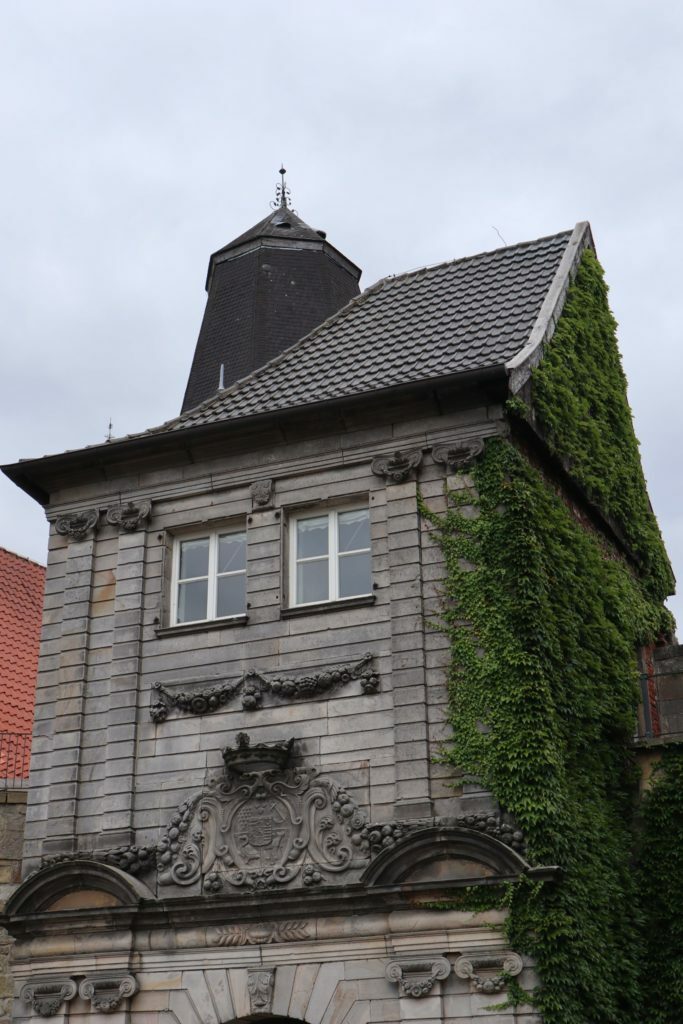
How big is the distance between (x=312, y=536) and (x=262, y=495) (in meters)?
0.79

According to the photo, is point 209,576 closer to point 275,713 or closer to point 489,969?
point 275,713

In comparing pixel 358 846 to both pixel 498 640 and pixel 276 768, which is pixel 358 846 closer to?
pixel 276 768

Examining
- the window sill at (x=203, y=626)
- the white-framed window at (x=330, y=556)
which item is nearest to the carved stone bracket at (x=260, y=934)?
the window sill at (x=203, y=626)

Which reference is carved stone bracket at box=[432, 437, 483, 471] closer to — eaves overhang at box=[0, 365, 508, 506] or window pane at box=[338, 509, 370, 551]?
eaves overhang at box=[0, 365, 508, 506]

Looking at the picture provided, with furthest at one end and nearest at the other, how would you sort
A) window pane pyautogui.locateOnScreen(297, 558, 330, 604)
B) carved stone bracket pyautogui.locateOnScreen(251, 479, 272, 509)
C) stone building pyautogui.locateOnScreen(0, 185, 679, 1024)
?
carved stone bracket pyautogui.locateOnScreen(251, 479, 272, 509) → window pane pyautogui.locateOnScreen(297, 558, 330, 604) → stone building pyautogui.locateOnScreen(0, 185, 679, 1024)

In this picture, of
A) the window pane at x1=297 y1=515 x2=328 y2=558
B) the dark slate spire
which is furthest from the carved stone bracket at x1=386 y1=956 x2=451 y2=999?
the dark slate spire

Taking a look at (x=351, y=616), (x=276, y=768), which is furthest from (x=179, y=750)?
(x=351, y=616)

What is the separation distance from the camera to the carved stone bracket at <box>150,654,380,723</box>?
15.0 m

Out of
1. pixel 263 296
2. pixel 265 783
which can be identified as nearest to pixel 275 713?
pixel 265 783

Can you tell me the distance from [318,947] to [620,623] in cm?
578

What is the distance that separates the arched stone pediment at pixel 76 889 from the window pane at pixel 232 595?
3.21m

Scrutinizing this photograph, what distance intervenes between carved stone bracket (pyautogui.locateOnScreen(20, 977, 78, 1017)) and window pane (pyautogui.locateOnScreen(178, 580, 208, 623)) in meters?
4.28

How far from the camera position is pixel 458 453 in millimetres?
15562

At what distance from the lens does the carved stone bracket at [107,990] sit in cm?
1477
